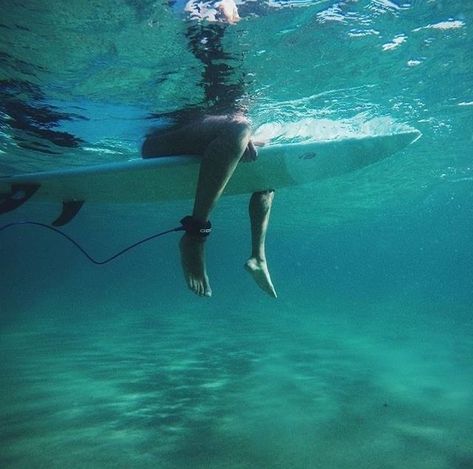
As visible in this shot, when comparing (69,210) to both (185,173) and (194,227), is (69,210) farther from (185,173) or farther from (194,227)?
(194,227)

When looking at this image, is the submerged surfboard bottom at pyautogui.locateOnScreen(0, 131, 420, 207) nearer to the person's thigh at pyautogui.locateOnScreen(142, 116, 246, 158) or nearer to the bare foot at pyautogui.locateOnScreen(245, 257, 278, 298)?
the person's thigh at pyautogui.locateOnScreen(142, 116, 246, 158)

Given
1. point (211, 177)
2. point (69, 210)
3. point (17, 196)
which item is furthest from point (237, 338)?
point (211, 177)

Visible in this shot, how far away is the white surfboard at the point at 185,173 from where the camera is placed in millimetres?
5629

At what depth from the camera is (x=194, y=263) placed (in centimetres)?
427

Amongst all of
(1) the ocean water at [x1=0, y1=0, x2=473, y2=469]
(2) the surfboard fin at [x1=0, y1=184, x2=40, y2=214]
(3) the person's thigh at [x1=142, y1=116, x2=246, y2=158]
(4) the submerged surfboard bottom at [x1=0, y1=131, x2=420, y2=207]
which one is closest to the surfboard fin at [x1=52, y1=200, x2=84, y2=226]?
(4) the submerged surfboard bottom at [x1=0, y1=131, x2=420, y2=207]

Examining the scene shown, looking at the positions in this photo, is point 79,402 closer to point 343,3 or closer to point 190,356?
point 190,356

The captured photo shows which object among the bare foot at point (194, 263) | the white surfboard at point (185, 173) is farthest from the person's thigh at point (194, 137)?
the bare foot at point (194, 263)

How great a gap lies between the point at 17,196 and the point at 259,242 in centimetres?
386

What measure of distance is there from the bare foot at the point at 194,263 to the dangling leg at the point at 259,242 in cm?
121

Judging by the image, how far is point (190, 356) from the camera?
11.8 meters

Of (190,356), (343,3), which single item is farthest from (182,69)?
(190,356)

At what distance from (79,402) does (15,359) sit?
5.47 m

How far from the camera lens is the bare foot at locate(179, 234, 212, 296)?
13.7ft

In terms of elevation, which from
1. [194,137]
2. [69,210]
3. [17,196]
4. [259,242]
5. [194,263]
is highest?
[194,137]
